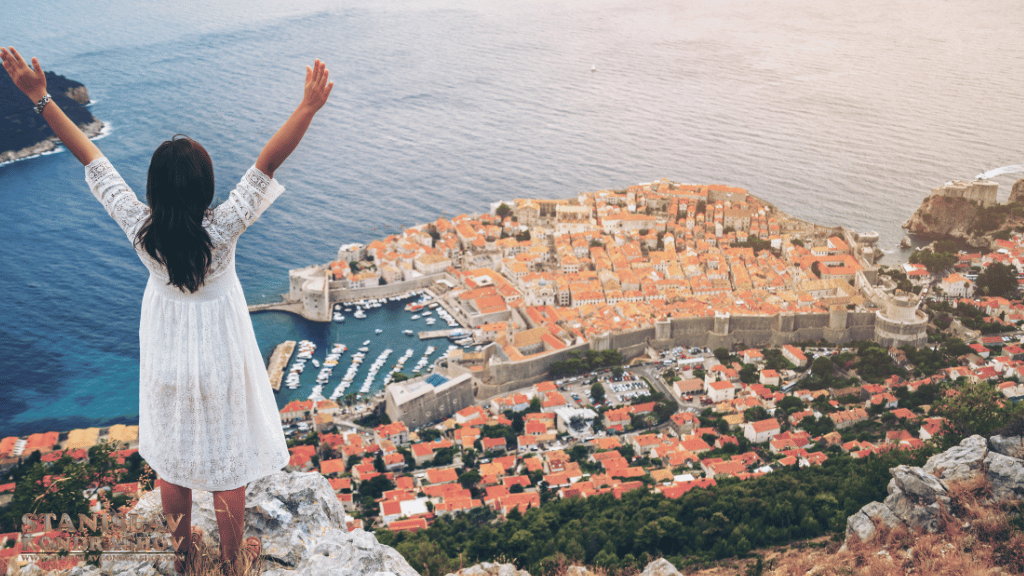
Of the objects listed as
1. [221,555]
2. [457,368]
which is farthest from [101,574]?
[457,368]

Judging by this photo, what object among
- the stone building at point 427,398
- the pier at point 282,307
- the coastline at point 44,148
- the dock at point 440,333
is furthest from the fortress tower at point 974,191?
the coastline at point 44,148

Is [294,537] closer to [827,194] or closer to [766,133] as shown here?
[827,194]

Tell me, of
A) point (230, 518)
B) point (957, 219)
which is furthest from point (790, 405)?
point (957, 219)

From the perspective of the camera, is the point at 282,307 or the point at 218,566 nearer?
the point at 218,566

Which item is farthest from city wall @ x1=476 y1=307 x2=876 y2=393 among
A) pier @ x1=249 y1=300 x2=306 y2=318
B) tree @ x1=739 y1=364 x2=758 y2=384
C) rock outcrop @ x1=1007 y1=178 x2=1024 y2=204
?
rock outcrop @ x1=1007 y1=178 x2=1024 y2=204

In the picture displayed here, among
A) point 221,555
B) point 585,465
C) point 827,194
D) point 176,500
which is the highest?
point 176,500

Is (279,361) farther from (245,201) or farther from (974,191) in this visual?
(974,191)

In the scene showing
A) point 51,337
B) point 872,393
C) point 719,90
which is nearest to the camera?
point 872,393
